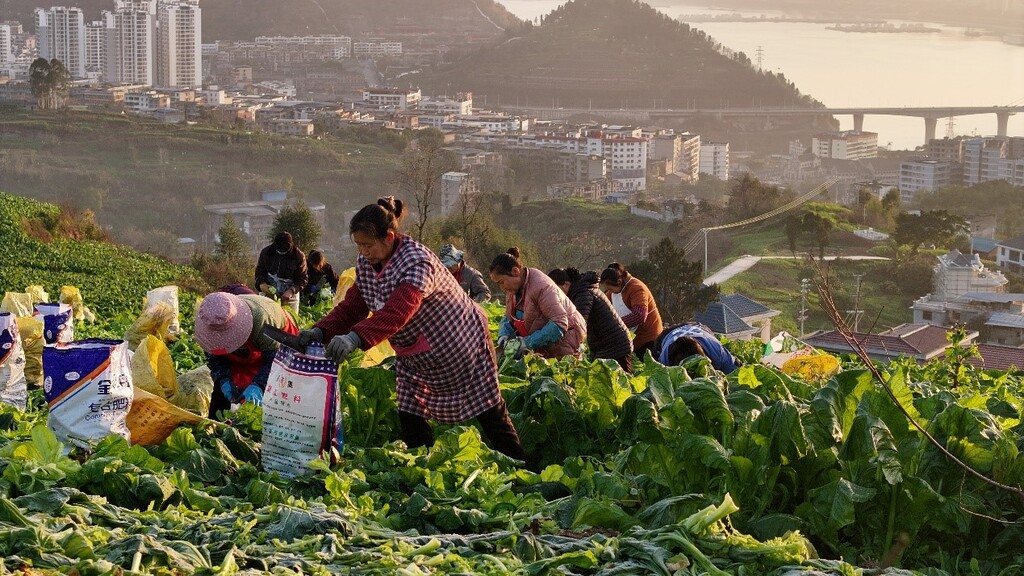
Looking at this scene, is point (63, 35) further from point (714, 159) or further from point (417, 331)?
point (417, 331)

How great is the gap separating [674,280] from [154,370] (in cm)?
2082

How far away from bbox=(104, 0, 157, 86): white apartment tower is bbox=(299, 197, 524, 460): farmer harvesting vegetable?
103 meters

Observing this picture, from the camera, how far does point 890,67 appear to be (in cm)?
11819

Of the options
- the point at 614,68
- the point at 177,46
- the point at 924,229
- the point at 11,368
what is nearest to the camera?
the point at 11,368

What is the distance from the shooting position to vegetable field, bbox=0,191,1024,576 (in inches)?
103

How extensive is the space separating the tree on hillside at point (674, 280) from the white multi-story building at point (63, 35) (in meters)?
85.0

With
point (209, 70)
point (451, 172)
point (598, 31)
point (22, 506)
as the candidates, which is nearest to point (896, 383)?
point (22, 506)

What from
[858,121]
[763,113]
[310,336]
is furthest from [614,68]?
[310,336]

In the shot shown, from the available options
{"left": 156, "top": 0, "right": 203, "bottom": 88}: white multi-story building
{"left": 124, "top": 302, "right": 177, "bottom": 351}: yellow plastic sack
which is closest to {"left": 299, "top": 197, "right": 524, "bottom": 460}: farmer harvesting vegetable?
{"left": 124, "top": 302, "right": 177, "bottom": 351}: yellow plastic sack

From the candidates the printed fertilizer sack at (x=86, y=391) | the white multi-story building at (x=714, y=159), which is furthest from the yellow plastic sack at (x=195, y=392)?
the white multi-story building at (x=714, y=159)

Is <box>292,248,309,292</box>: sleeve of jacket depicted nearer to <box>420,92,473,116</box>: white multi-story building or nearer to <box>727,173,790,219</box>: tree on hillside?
<box>727,173,790,219</box>: tree on hillside

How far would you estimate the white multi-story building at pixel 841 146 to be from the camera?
3506 inches

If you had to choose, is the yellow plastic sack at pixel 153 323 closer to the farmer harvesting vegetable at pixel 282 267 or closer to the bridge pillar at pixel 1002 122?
the farmer harvesting vegetable at pixel 282 267

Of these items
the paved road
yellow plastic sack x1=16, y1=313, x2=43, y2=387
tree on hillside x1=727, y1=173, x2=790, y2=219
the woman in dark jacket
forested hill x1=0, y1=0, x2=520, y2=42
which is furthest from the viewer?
forested hill x1=0, y1=0, x2=520, y2=42
